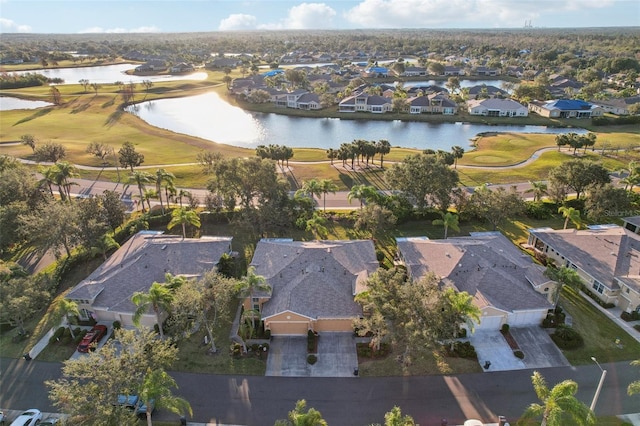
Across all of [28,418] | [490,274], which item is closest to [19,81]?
[28,418]

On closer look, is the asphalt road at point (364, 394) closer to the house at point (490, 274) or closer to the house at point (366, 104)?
the house at point (490, 274)

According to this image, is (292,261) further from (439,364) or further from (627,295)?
(627,295)

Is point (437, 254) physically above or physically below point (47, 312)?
above

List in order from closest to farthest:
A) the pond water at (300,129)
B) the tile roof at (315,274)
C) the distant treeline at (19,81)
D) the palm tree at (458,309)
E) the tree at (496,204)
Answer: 1. the palm tree at (458,309)
2. the tile roof at (315,274)
3. the tree at (496,204)
4. the pond water at (300,129)
5. the distant treeline at (19,81)

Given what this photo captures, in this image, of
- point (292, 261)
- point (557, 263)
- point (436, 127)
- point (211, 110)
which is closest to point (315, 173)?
point (292, 261)

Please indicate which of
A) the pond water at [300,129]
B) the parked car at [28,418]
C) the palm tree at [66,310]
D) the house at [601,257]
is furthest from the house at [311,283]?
the pond water at [300,129]

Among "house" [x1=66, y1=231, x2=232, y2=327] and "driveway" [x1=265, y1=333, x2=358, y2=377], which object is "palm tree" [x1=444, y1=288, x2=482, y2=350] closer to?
"driveway" [x1=265, y1=333, x2=358, y2=377]
